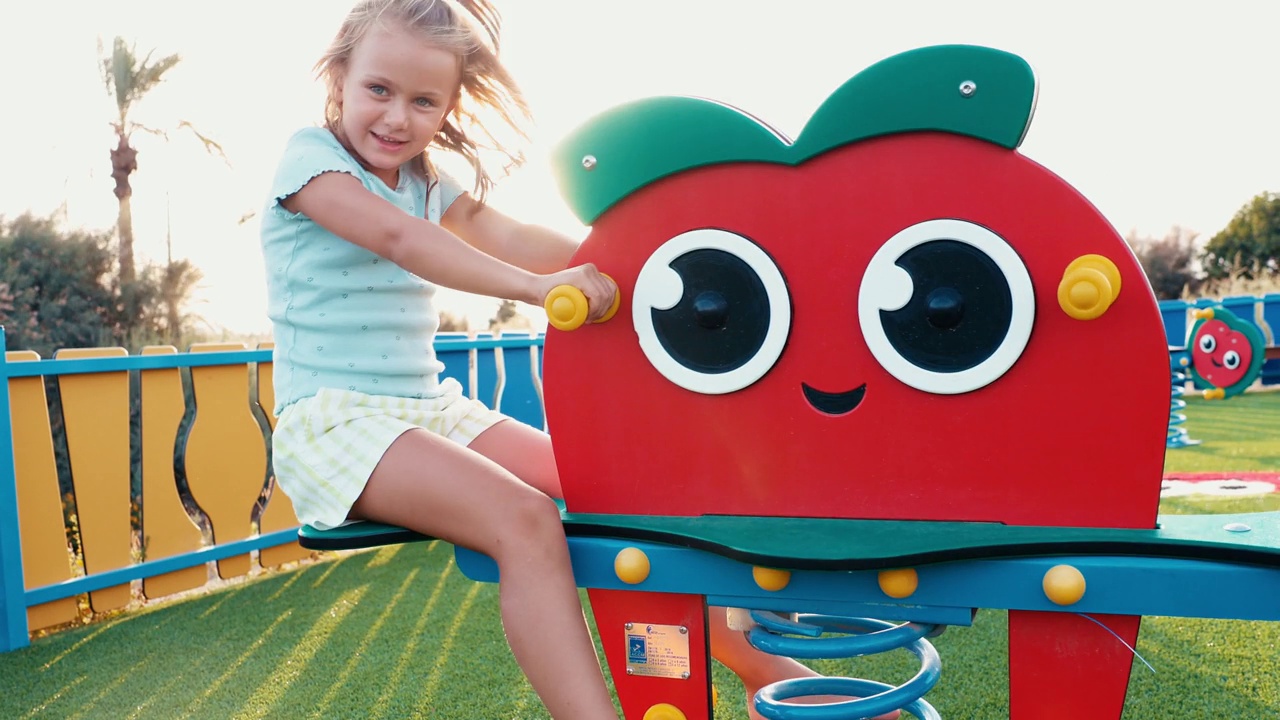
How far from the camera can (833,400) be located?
56.7 inches

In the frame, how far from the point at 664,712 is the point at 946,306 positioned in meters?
0.82

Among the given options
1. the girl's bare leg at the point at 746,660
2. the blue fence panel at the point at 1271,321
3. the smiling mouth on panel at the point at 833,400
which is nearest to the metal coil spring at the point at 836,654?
the girl's bare leg at the point at 746,660

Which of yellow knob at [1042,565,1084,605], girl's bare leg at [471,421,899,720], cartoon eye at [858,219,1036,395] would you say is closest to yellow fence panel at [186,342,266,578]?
girl's bare leg at [471,421,899,720]

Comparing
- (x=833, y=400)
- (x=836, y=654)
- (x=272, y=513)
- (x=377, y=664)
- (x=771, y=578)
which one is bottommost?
(x=377, y=664)

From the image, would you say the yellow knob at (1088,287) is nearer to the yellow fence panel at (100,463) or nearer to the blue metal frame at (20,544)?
the blue metal frame at (20,544)

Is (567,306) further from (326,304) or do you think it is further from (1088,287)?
(1088,287)

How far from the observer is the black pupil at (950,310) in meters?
1.32

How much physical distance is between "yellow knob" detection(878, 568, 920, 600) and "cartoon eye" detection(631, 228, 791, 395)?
1.19ft

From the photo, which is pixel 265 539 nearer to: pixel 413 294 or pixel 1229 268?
pixel 413 294

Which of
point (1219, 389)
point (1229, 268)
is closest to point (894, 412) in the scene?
point (1219, 389)

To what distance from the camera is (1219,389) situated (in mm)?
9258

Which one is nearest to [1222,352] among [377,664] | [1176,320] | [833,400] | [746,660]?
[1176,320]

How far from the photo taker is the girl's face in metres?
1.60

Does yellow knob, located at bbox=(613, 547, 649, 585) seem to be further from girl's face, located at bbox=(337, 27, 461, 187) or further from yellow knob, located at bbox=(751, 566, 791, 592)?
girl's face, located at bbox=(337, 27, 461, 187)
